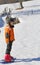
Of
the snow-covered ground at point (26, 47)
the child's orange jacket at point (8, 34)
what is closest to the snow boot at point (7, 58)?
the snow-covered ground at point (26, 47)

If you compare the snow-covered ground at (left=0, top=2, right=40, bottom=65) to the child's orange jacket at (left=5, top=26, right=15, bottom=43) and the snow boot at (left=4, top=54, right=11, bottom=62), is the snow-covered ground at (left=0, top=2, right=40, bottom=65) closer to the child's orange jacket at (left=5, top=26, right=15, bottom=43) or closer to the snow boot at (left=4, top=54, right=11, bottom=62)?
the snow boot at (left=4, top=54, right=11, bottom=62)

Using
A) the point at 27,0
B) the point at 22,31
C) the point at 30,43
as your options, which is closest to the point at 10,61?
the point at 30,43

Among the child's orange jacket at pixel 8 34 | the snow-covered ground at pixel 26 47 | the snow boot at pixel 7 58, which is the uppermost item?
the child's orange jacket at pixel 8 34

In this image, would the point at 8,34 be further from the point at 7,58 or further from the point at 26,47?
the point at 26,47

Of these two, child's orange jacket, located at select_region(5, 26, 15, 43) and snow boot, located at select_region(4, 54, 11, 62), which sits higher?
child's orange jacket, located at select_region(5, 26, 15, 43)

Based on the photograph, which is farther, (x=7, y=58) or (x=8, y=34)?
(x=7, y=58)

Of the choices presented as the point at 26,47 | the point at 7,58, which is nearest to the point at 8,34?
the point at 7,58

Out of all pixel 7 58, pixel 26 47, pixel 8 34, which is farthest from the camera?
pixel 26 47

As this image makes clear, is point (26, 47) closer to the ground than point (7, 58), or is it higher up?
closer to the ground

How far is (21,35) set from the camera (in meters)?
13.6

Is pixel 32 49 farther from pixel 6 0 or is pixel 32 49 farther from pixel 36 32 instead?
pixel 6 0

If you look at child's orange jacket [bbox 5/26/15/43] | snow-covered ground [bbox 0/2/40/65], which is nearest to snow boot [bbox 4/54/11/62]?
snow-covered ground [bbox 0/2/40/65]

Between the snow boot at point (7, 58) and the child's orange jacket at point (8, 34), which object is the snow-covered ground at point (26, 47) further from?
the child's orange jacket at point (8, 34)

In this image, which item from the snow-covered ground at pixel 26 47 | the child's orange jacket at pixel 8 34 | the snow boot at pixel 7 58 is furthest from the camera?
the snow-covered ground at pixel 26 47
